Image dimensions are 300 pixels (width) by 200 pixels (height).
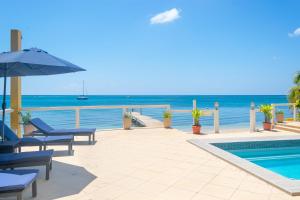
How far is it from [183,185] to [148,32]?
38.7 feet

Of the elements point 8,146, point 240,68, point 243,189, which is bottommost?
point 243,189

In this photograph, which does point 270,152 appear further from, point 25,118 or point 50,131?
point 25,118

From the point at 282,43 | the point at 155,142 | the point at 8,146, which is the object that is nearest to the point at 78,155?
the point at 8,146

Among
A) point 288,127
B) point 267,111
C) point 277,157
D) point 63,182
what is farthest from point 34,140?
point 288,127

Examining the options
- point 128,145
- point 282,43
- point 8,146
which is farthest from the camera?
point 282,43

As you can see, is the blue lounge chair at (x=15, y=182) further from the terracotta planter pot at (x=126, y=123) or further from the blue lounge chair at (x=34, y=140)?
the terracotta planter pot at (x=126, y=123)

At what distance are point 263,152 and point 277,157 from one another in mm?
399

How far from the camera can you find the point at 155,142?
7.59 metres

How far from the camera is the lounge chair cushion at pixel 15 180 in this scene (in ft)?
10.1

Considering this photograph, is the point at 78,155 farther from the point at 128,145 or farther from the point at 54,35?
the point at 54,35

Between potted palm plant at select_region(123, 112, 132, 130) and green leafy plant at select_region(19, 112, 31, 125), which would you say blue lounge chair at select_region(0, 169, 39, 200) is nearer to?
green leafy plant at select_region(19, 112, 31, 125)

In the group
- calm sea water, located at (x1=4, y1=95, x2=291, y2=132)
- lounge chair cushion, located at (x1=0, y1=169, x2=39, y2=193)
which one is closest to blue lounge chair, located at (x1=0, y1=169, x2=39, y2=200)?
lounge chair cushion, located at (x1=0, y1=169, x2=39, y2=193)

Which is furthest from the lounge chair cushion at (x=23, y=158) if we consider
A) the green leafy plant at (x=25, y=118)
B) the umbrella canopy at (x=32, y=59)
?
the green leafy plant at (x=25, y=118)

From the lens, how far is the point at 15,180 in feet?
10.7
